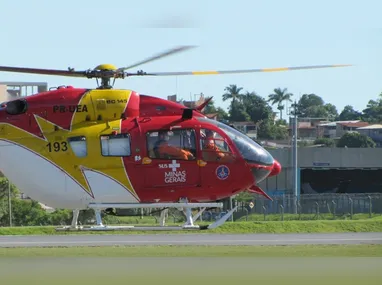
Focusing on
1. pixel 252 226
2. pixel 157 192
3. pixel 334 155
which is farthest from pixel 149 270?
pixel 334 155

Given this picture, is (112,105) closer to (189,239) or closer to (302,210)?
(189,239)

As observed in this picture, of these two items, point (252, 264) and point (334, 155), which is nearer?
point (252, 264)

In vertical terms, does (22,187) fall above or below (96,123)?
below

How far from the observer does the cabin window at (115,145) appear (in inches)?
924

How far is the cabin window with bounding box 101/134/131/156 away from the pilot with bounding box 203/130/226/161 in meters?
1.92

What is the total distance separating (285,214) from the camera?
43344mm

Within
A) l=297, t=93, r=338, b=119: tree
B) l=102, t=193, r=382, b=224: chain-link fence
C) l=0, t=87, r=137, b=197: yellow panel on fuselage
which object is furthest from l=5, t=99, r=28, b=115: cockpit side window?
→ l=297, t=93, r=338, b=119: tree

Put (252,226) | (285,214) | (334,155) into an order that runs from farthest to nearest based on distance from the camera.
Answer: (334,155) → (285,214) → (252,226)

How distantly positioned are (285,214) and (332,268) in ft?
90.8

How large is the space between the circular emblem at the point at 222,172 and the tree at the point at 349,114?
13925 cm

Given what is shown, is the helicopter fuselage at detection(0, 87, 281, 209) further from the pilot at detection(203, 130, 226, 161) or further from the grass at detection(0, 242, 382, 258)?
the grass at detection(0, 242, 382, 258)

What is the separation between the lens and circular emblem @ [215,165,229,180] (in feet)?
77.8

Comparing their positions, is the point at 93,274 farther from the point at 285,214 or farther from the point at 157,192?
the point at 285,214

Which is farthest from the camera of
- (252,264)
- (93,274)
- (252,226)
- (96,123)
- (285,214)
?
(285,214)
